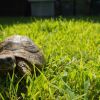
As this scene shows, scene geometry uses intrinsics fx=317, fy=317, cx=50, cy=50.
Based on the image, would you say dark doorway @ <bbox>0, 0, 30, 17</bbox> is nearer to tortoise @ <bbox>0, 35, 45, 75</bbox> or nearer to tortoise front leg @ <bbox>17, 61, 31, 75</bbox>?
tortoise @ <bbox>0, 35, 45, 75</bbox>

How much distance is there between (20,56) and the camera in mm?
2732

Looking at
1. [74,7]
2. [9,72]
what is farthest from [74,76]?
[74,7]

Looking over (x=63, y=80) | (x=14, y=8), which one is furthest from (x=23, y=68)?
(x=14, y=8)

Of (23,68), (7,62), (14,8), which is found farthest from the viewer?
(14,8)

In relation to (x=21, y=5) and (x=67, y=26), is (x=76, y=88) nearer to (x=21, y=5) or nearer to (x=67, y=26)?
(x=67, y=26)

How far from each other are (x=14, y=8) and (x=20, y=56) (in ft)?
36.7

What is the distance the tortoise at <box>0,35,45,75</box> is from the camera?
2580 millimetres

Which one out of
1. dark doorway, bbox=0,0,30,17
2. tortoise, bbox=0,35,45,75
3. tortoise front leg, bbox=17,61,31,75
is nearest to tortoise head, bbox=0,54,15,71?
tortoise, bbox=0,35,45,75

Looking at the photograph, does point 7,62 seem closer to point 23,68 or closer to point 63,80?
point 23,68

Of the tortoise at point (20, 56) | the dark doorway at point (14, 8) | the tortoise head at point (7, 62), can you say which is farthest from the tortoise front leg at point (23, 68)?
the dark doorway at point (14, 8)

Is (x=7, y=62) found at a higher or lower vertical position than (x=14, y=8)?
higher

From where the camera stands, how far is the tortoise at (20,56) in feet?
8.46

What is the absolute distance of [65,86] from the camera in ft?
8.19

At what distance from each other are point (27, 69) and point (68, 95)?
53 centimetres
